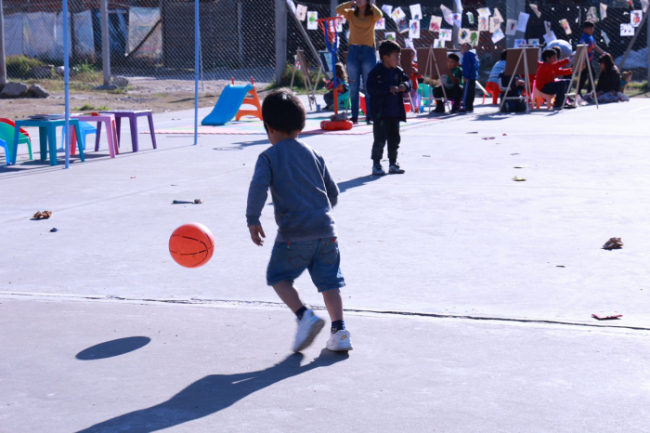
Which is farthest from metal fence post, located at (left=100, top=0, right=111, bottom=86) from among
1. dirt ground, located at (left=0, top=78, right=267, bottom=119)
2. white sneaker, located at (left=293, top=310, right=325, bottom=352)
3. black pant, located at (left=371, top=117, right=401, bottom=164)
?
white sneaker, located at (left=293, top=310, right=325, bottom=352)

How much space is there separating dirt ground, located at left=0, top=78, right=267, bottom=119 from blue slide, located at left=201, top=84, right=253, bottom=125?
256 centimetres

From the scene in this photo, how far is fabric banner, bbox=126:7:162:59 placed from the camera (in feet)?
93.5

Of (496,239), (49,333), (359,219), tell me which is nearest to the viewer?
(49,333)

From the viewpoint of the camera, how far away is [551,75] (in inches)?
718

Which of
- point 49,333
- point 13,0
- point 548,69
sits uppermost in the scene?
point 13,0

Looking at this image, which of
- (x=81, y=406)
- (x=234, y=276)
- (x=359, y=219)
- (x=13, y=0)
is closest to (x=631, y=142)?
(x=359, y=219)

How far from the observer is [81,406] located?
11.2 ft

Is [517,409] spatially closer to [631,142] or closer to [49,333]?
[49,333]

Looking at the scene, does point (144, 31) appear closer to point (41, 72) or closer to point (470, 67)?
point (41, 72)

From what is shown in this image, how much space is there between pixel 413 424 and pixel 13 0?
31761 millimetres

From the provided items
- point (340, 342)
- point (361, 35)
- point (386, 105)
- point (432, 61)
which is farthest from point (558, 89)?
point (340, 342)

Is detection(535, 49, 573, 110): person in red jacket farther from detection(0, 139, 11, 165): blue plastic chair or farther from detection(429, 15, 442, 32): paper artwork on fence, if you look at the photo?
detection(0, 139, 11, 165): blue plastic chair

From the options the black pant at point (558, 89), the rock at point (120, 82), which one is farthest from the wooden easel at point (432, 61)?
the rock at point (120, 82)

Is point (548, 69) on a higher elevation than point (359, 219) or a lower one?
higher
